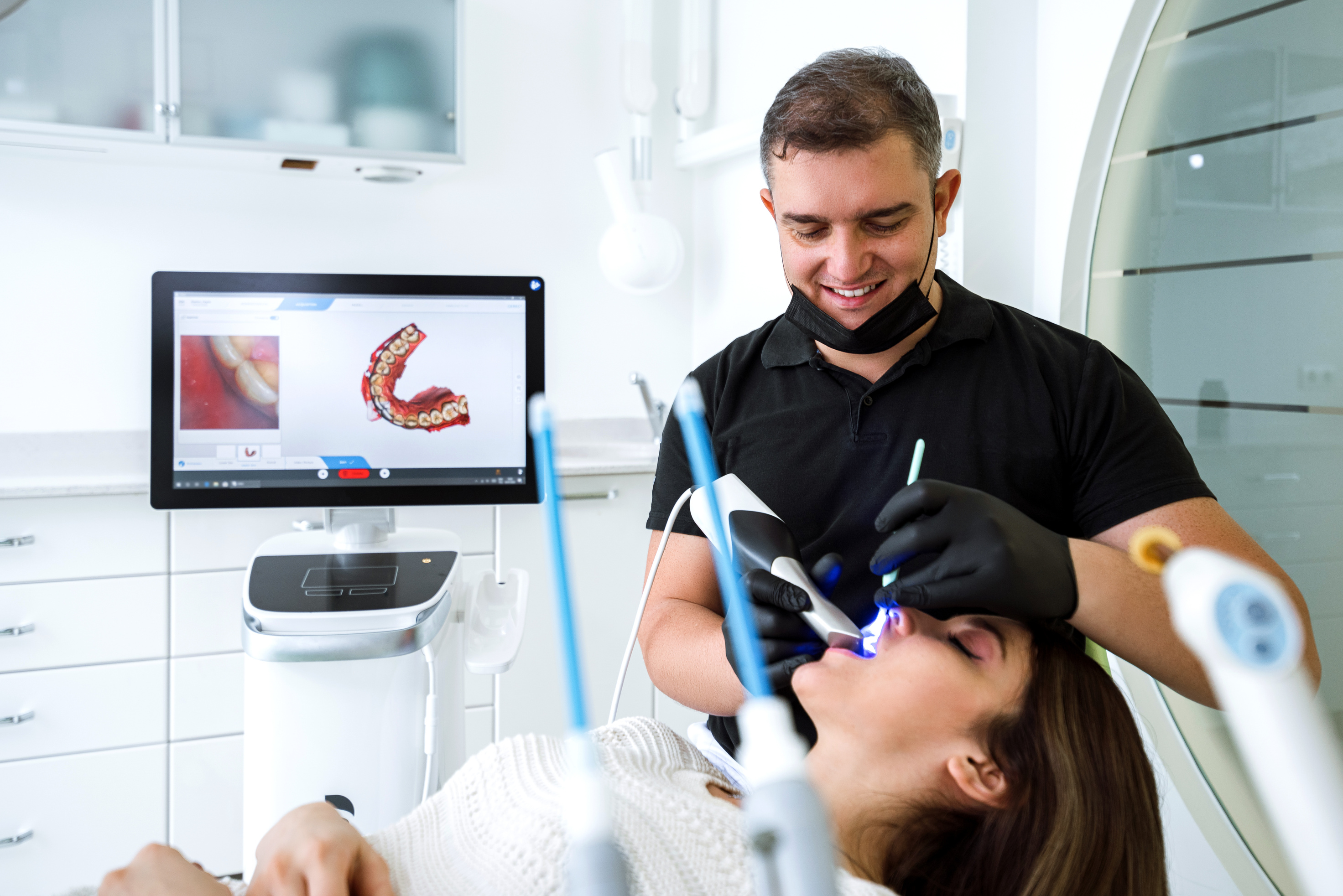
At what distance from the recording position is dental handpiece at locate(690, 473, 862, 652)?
1.03 m

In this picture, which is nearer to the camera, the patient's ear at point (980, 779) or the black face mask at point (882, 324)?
the patient's ear at point (980, 779)

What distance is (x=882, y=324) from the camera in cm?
120

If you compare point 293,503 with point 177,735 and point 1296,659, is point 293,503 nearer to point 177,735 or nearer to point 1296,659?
point 177,735

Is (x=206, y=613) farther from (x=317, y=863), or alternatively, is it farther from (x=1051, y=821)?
(x=1051, y=821)

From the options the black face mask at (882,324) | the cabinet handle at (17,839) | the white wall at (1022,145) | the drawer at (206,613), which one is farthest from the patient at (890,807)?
the cabinet handle at (17,839)

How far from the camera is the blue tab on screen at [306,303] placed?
1812 millimetres

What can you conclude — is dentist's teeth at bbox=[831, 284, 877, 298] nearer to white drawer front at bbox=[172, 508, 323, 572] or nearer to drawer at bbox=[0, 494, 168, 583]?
white drawer front at bbox=[172, 508, 323, 572]

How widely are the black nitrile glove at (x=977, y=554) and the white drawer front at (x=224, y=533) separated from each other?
1748 mm

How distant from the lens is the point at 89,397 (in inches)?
100

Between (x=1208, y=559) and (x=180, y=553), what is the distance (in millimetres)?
2434

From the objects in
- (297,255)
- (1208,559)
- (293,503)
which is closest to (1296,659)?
(1208,559)

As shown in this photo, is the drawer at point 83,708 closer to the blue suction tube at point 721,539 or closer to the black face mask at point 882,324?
the black face mask at point 882,324

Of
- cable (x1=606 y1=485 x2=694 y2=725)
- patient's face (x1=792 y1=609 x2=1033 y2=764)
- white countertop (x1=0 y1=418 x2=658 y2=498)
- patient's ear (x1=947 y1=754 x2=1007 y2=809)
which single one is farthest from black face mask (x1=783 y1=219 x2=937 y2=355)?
white countertop (x1=0 y1=418 x2=658 y2=498)

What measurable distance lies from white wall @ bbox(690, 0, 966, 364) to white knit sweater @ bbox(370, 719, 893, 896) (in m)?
1.50
